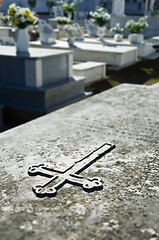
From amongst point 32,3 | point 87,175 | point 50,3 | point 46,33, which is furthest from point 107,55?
point 50,3

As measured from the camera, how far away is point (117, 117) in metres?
3.41

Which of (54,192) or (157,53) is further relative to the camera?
(157,53)

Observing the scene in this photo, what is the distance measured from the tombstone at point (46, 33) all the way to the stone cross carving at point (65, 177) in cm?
1174

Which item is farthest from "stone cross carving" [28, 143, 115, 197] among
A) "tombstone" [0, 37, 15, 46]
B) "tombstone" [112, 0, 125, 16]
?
"tombstone" [112, 0, 125, 16]

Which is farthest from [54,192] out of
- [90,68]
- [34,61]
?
[90,68]

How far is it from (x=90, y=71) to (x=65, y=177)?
7.69 metres

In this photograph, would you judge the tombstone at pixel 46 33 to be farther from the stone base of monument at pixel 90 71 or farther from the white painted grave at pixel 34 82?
the white painted grave at pixel 34 82

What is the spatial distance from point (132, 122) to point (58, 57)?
4465 mm

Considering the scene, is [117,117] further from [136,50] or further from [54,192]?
[136,50]

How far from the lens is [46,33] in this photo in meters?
13.6

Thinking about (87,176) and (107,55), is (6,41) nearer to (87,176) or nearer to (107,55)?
(107,55)

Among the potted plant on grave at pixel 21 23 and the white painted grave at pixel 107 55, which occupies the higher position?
the potted plant on grave at pixel 21 23

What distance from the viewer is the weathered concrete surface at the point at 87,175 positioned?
1537mm

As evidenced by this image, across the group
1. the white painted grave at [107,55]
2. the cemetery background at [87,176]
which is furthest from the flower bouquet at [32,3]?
the cemetery background at [87,176]
